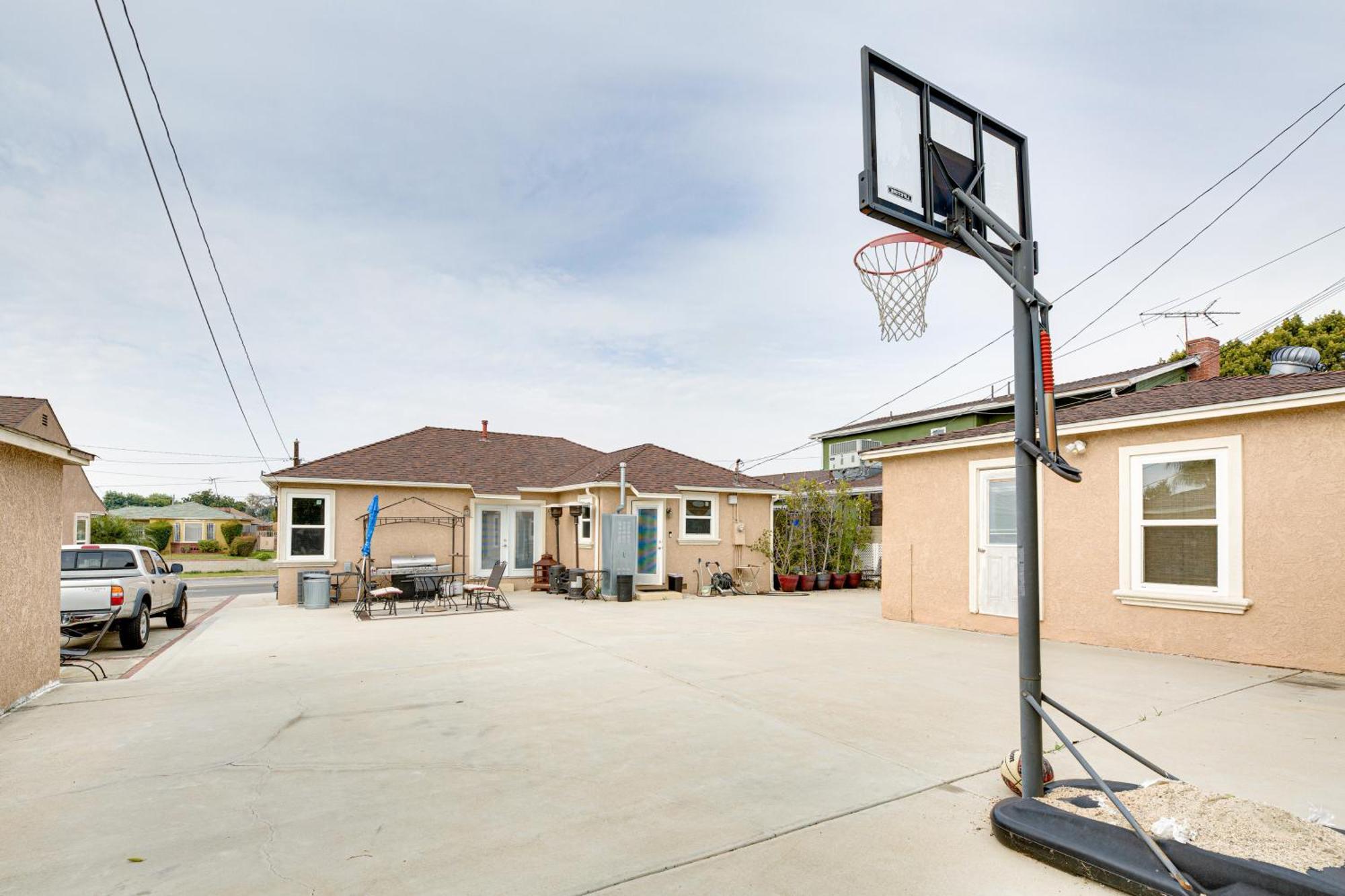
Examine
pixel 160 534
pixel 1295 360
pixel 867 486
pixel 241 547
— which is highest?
pixel 1295 360

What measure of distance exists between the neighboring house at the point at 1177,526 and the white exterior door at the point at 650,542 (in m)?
7.68

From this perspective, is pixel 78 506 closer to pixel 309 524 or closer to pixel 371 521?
pixel 309 524

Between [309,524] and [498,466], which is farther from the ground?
[498,466]

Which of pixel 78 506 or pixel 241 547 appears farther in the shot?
pixel 241 547

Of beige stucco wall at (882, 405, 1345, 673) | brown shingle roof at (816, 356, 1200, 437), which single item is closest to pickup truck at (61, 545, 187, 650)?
beige stucco wall at (882, 405, 1345, 673)

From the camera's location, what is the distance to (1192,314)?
21641mm

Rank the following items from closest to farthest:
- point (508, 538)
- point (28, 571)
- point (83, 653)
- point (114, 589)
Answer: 1. point (28, 571)
2. point (83, 653)
3. point (114, 589)
4. point (508, 538)

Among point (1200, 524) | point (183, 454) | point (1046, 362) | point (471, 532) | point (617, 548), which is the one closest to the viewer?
point (1046, 362)

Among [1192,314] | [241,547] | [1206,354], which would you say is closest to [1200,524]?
[1206,354]

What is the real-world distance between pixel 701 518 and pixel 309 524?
949 cm

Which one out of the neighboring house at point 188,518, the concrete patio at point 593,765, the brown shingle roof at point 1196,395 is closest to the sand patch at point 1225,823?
the concrete patio at point 593,765

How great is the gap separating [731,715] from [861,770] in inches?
59.0

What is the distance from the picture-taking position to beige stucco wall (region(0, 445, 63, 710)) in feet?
19.7

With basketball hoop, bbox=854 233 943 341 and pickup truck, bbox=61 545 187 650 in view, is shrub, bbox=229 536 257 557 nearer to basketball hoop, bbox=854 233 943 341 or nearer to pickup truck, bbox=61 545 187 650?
pickup truck, bbox=61 545 187 650
